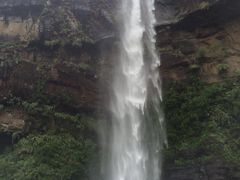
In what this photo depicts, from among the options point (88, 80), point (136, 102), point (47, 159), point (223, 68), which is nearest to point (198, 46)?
point (223, 68)

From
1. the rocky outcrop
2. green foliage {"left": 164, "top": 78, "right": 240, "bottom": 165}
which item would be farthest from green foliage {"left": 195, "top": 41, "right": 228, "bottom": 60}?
green foliage {"left": 164, "top": 78, "right": 240, "bottom": 165}

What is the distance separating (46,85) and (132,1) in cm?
802

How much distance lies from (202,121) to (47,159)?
8.17 meters

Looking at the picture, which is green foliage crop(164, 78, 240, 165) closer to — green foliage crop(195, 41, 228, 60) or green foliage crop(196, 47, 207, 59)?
green foliage crop(196, 47, 207, 59)

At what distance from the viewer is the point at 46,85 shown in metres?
22.8

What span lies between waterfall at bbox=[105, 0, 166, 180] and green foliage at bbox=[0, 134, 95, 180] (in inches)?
56.8

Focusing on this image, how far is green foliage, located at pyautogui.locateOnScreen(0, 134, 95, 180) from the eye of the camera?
19889 millimetres

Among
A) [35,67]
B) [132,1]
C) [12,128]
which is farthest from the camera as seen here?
[132,1]

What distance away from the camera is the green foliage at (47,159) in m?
19.9

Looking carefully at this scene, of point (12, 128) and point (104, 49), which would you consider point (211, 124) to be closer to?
point (104, 49)

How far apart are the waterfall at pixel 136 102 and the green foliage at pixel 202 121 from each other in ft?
2.59

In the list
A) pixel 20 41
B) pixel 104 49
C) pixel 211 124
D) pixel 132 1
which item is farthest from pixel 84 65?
pixel 211 124

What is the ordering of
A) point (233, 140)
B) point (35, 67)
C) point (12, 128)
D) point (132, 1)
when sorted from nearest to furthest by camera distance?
1. point (233, 140)
2. point (12, 128)
3. point (35, 67)
4. point (132, 1)

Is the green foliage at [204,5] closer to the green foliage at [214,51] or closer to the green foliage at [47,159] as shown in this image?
the green foliage at [214,51]
